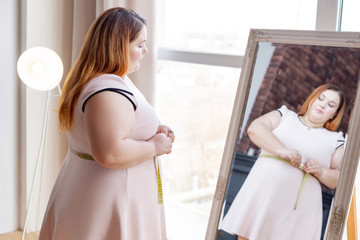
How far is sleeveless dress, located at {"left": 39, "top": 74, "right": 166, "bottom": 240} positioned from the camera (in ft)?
5.61

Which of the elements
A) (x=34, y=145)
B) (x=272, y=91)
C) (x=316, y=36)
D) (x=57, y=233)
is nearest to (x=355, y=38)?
(x=316, y=36)

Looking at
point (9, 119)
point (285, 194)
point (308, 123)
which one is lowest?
point (9, 119)

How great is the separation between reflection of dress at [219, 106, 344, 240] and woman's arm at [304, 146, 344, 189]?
0.02 metres

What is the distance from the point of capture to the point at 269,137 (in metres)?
1.80

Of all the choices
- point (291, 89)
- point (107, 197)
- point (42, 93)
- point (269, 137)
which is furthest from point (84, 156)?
point (42, 93)

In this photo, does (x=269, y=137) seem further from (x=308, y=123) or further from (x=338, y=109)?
(x=338, y=109)

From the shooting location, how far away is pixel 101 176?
1.71 m

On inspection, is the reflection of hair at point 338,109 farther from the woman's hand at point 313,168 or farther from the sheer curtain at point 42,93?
the sheer curtain at point 42,93

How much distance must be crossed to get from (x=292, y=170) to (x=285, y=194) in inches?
3.5

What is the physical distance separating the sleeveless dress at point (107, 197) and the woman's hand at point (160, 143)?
0.02 m

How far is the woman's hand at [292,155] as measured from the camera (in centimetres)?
171

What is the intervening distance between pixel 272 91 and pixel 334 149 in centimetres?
34

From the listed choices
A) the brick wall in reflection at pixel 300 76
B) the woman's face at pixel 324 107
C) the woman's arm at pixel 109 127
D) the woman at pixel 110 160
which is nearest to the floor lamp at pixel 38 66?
the woman at pixel 110 160

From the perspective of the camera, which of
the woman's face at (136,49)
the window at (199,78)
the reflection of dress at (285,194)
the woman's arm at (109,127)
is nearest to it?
the woman's arm at (109,127)
